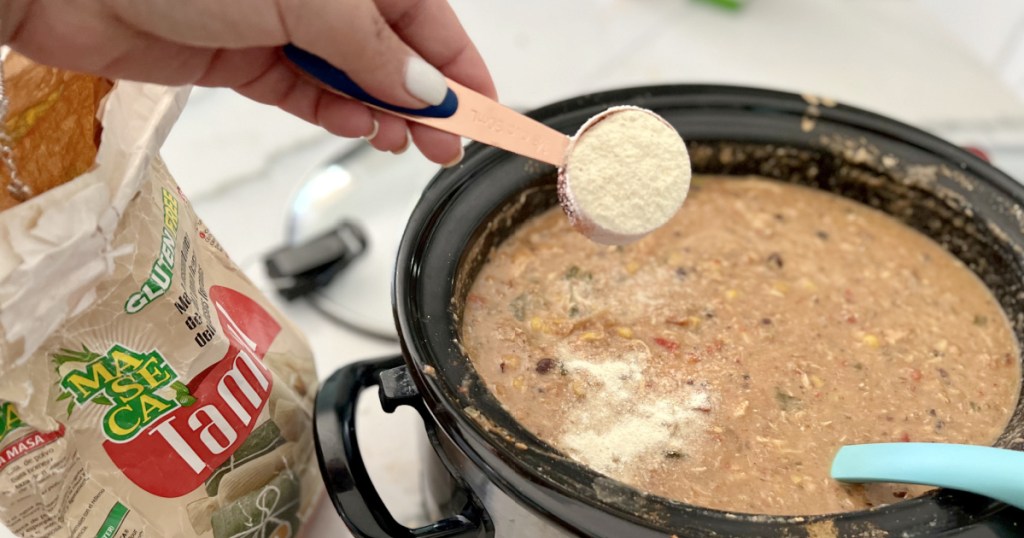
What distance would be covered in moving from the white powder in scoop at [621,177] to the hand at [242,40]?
4.5 inches

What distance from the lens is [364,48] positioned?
0.57 metres

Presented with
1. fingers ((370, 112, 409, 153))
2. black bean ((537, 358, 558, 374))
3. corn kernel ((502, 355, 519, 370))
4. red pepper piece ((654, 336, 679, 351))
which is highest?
fingers ((370, 112, 409, 153))

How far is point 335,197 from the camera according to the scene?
1.27m

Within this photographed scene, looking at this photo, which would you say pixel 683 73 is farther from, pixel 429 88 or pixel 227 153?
pixel 429 88

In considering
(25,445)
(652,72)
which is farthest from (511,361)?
(652,72)

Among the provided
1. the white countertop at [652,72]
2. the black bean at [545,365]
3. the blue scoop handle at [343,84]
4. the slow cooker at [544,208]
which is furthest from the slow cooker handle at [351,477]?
the white countertop at [652,72]

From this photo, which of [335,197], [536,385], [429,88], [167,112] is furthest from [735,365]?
[335,197]

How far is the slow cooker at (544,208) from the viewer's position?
1.90ft

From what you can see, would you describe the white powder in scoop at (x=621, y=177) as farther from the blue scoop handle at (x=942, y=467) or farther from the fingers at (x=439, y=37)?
the blue scoop handle at (x=942, y=467)

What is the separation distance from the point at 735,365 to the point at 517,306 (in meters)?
0.20

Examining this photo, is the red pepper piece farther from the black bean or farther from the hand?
the hand

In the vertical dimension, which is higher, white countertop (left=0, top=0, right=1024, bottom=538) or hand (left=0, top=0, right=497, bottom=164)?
hand (left=0, top=0, right=497, bottom=164)

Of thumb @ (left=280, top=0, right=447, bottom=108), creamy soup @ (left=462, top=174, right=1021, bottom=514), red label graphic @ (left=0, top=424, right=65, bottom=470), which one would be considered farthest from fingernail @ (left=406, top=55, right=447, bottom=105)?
red label graphic @ (left=0, top=424, right=65, bottom=470)

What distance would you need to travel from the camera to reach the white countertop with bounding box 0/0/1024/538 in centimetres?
132
